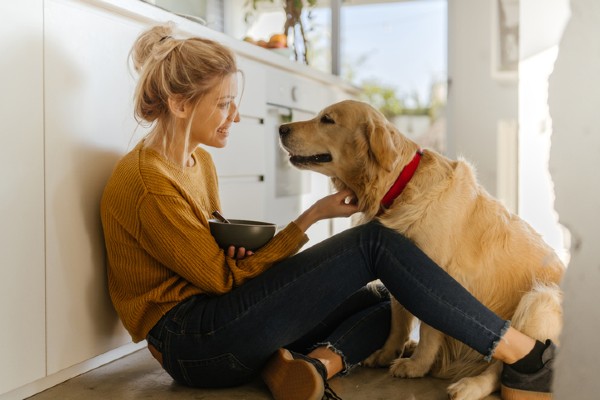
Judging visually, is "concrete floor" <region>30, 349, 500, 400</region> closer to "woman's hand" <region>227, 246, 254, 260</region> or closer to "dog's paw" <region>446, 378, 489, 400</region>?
"dog's paw" <region>446, 378, 489, 400</region>

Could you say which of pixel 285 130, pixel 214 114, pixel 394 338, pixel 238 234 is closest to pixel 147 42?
pixel 214 114

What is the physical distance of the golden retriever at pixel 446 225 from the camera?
1.72 m

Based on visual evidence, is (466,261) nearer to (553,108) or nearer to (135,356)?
(553,108)

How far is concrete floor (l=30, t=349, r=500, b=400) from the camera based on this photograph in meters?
1.62

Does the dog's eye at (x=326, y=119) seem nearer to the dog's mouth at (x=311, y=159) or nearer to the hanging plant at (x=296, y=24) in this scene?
the dog's mouth at (x=311, y=159)

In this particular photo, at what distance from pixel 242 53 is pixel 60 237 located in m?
1.15

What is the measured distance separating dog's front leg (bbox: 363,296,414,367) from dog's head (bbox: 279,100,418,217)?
0.34m

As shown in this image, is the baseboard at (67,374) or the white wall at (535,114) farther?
the white wall at (535,114)

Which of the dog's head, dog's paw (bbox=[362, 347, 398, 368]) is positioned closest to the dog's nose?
the dog's head

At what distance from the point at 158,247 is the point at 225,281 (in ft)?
0.62

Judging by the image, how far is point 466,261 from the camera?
5.74 feet

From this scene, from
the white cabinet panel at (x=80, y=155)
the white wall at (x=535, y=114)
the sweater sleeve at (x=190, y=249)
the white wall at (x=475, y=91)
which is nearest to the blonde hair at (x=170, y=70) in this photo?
the white cabinet panel at (x=80, y=155)

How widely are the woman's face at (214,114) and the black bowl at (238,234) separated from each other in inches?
10.3

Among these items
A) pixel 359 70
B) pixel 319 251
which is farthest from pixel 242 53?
pixel 359 70
